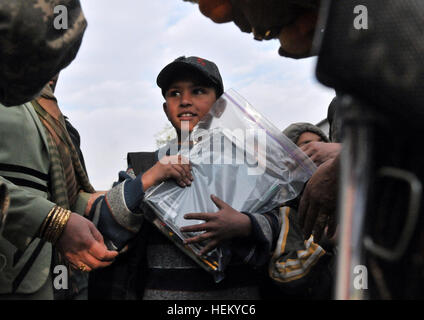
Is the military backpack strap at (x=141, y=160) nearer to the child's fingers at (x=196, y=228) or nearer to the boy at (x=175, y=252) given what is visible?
the boy at (x=175, y=252)

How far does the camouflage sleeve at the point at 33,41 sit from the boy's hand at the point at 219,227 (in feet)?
2.33

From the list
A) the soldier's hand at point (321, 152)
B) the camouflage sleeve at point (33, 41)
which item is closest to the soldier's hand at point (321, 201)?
the soldier's hand at point (321, 152)

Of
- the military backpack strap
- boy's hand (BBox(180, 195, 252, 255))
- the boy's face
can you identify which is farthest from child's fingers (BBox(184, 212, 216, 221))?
the boy's face

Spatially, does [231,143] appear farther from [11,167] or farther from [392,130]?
[392,130]

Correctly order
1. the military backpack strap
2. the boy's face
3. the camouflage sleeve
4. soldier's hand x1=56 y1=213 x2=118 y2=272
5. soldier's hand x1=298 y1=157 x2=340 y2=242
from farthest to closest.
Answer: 1. the boy's face
2. the military backpack strap
3. soldier's hand x1=56 y1=213 x2=118 y2=272
4. soldier's hand x1=298 y1=157 x2=340 y2=242
5. the camouflage sleeve

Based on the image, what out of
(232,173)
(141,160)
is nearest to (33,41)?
(232,173)

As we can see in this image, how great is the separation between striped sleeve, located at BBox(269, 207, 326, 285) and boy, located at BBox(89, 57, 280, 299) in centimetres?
4

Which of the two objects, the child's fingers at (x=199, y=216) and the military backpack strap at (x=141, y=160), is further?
the military backpack strap at (x=141, y=160)

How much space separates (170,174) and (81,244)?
0.45 metres

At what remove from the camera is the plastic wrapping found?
1.53 m

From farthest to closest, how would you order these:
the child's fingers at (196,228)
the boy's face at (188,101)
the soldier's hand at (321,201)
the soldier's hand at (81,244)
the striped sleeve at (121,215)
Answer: the boy's face at (188,101) < the striped sleeve at (121,215) < the child's fingers at (196,228) < the soldier's hand at (81,244) < the soldier's hand at (321,201)

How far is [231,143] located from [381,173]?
39.2 inches

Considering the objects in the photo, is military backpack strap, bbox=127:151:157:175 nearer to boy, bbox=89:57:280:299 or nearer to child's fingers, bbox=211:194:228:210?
boy, bbox=89:57:280:299

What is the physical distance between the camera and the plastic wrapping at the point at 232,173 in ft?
5.02
